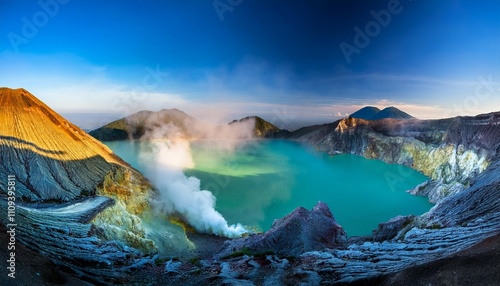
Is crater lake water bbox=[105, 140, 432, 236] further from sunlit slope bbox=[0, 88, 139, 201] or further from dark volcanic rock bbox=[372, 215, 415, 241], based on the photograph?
sunlit slope bbox=[0, 88, 139, 201]

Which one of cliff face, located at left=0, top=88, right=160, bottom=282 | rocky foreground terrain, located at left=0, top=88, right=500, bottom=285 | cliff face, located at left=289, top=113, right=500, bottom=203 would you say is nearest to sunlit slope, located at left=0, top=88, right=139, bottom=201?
cliff face, located at left=0, top=88, right=160, bottom=282

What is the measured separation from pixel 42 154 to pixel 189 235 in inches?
825

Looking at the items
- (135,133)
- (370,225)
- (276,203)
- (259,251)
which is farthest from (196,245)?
(135,133)

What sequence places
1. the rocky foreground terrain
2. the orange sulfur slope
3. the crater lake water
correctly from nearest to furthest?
the rocky foreground terrain
the orange sulfur slope
the crater lake water

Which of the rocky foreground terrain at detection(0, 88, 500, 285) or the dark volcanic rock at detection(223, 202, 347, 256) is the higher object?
the rocky foreground terrain at detection(0, 88, 500, 285)

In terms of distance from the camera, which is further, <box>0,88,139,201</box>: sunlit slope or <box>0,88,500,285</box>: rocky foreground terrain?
<box>0,88,139,201</box>: sunlit slope

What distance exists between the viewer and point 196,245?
32125 mm

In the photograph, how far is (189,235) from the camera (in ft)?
117

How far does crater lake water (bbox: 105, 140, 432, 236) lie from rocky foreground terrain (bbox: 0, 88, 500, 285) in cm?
1124

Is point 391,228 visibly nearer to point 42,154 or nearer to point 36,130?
point 42,154

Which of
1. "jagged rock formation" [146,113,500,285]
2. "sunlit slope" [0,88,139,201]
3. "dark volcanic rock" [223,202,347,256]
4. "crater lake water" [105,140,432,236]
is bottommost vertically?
"crater lake water" [105,140,432,236]

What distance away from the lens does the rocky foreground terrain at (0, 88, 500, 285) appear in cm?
1171

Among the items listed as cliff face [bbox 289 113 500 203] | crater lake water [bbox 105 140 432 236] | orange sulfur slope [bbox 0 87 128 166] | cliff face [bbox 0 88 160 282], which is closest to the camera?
cliff face [bbox 0 88 160 282]

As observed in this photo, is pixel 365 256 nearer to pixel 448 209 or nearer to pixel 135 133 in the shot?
pixel 448 209
